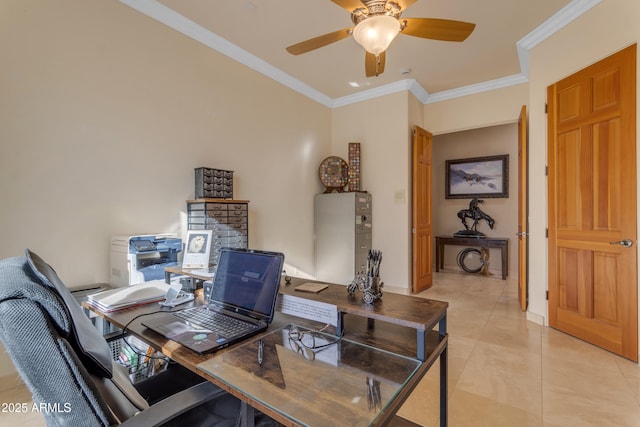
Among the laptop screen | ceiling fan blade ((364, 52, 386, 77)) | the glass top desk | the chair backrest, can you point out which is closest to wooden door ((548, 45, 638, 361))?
ceiling fan blade ((364, 52, 386, 77))

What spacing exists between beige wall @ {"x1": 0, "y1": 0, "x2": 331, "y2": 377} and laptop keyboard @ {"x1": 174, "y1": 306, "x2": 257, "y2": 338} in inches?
56.5

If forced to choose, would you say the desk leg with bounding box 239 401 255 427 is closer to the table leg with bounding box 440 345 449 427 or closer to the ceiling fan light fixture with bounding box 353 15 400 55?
the table leg with bounding box 440 345 449 427

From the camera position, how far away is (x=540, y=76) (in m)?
3.04

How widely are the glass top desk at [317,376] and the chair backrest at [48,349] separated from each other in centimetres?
30

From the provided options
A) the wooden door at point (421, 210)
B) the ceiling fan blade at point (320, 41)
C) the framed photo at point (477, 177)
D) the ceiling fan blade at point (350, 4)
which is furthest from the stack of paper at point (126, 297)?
the framed photo at point (477, 177)

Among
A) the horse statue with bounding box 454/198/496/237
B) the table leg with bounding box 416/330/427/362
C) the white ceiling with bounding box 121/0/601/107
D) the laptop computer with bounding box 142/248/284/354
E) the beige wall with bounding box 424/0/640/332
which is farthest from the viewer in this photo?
the horse statue with bounding box 454/198/496/237

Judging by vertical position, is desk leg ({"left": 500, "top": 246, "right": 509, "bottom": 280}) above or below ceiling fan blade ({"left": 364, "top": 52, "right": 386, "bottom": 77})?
below

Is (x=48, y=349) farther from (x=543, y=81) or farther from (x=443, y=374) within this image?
(x=543, y=81)

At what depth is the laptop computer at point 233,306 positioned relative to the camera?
43.5 inches

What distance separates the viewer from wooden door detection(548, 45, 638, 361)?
225cm

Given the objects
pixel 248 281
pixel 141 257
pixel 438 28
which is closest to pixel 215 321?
pixel 248 281

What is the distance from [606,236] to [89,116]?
4.18 meters

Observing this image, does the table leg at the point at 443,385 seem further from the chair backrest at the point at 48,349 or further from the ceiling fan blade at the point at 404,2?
the ceiling fan blade at the point at 404,2

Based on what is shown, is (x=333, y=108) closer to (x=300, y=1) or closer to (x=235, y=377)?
(x=300, y=1)
